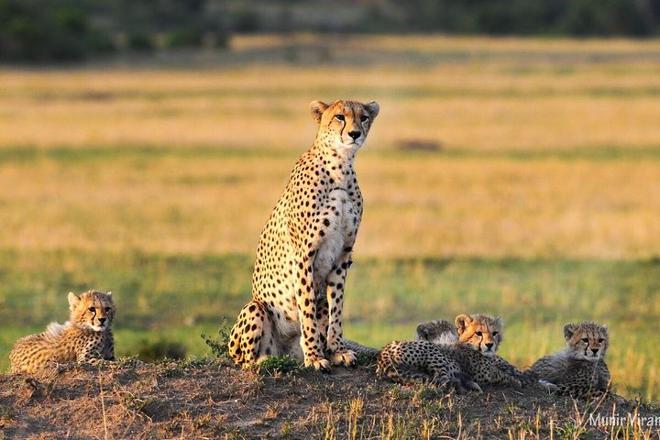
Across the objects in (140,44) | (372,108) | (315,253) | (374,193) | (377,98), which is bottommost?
(315,253)

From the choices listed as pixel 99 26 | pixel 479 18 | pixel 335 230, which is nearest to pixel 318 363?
pixel 335 230

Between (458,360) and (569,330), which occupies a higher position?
(569,330)

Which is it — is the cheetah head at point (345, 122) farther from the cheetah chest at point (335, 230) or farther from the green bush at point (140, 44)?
the green bush at point (140, 44)

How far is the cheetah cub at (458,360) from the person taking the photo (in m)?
→ 7.74

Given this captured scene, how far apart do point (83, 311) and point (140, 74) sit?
1599 inches

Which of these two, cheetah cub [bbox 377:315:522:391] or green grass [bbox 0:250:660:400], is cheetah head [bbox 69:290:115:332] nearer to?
cheetah cub [bbox 377:315:522:391]

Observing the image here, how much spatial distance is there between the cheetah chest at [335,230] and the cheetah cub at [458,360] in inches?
22.4

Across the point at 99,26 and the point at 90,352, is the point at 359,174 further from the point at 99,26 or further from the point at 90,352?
the point at 99,26

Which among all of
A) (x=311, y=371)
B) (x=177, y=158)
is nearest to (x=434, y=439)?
(x=311, y=371)

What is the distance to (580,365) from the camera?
27.4 ft

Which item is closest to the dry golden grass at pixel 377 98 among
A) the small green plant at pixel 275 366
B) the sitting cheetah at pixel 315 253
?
the sitting cheetah at pixel 315 253

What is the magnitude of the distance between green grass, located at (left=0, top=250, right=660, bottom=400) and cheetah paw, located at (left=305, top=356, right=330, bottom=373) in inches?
141

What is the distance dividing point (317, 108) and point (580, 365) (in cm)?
220

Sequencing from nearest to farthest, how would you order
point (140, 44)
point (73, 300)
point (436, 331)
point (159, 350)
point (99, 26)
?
point (73, 300), point (436, 331), point (159, 350), point (140, 44), point (99, 26)
